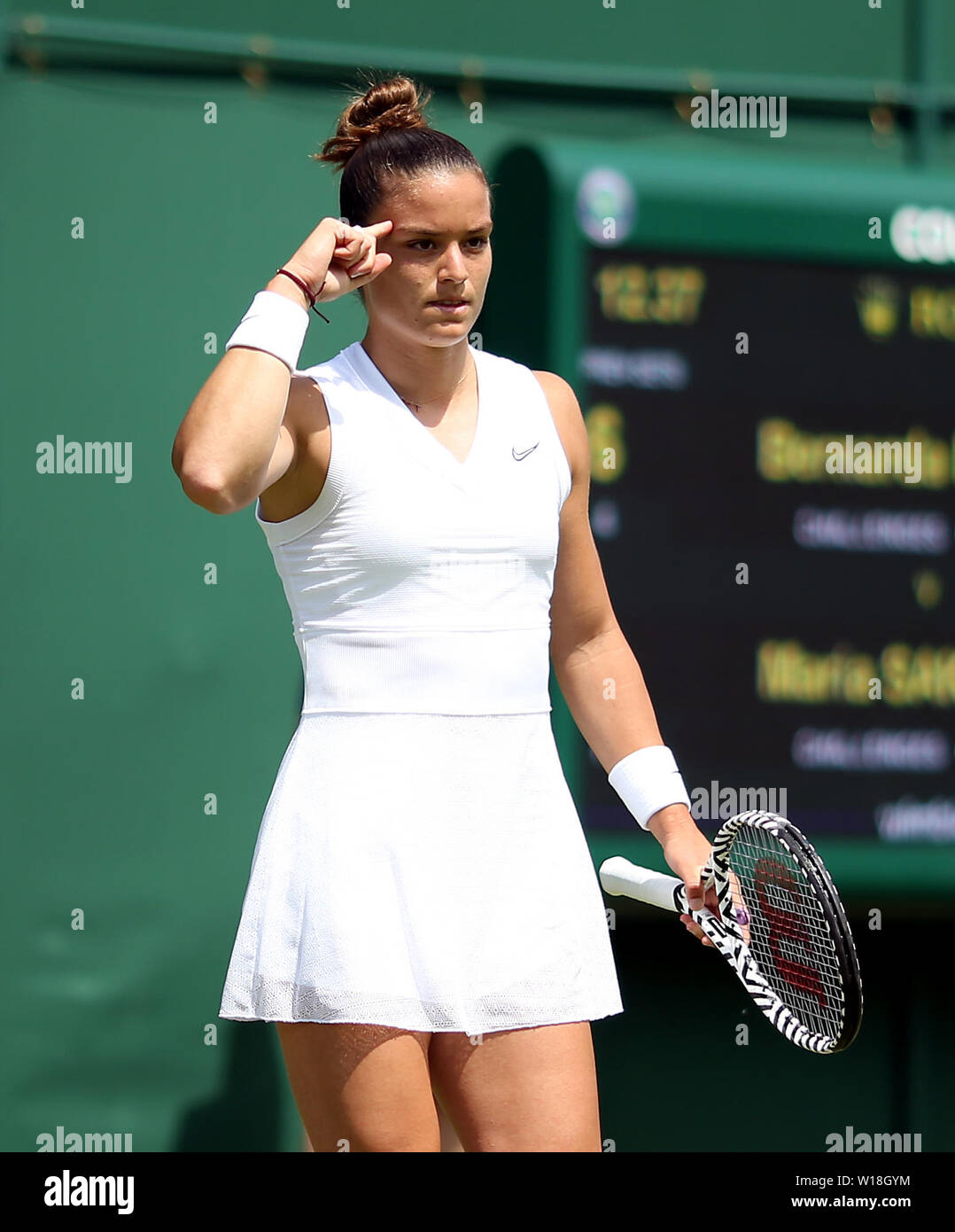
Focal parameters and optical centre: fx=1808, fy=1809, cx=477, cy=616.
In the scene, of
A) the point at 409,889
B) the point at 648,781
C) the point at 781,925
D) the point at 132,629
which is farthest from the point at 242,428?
the point at 132,629

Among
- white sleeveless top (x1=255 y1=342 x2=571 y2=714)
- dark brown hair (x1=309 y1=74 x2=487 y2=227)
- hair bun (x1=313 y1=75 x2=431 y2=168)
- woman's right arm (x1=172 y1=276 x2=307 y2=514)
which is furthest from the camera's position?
hair bun (x1=313 y1=75 x2=431 y2=168)

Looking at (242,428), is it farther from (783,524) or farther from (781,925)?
(783,524)

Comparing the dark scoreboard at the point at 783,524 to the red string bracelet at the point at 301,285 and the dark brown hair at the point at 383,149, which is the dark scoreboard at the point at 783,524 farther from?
the red string bracelet at the point at 301,285

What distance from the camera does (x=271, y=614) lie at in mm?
3893

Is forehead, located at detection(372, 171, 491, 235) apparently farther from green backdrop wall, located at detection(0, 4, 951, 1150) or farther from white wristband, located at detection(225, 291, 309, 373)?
green backdrop wall, located at detection(0, 4, 951, 1150)

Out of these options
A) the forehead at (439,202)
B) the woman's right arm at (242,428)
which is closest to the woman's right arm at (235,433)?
the woman's right arm at (242,428)

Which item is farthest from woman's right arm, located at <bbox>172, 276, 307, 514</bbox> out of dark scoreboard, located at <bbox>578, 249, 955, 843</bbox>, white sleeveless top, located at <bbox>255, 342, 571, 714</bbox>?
dark scoreboard, located at <bbox>578, 249, 955, 843</bbox>

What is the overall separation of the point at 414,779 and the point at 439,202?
0.72 m

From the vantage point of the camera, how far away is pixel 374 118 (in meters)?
2.51

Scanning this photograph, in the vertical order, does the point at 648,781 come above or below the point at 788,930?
above

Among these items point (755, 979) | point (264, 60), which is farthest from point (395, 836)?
point (264, 60)

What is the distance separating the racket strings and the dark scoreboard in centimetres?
128

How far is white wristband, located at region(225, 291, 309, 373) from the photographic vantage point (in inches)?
84.7

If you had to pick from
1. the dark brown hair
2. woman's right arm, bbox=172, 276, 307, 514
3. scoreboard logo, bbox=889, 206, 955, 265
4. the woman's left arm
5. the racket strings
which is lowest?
the racket strings
